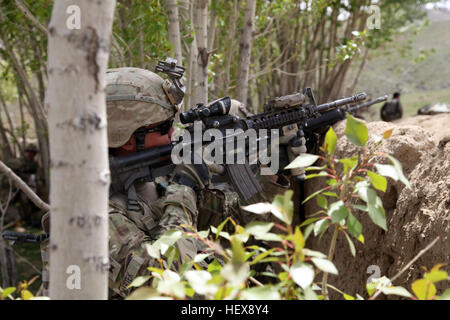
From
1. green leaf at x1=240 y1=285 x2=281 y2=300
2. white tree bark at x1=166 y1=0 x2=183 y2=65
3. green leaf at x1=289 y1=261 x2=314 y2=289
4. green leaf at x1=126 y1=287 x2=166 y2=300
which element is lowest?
green leaf at x1=126 y1=287 x2=166 y2=300

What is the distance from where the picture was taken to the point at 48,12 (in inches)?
138

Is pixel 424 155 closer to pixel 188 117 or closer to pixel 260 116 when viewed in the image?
pixel 260 116

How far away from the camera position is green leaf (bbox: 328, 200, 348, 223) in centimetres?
112

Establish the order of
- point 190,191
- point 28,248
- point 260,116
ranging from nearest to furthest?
1. point 190,191
2. point 260,116
3. point 28,248

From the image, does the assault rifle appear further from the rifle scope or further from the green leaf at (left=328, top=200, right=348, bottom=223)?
the green leaf at (left=328, top=200, right=348, bottom=223)

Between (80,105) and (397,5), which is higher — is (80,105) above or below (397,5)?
below

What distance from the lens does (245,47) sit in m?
4.16

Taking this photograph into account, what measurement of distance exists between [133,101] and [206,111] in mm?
594

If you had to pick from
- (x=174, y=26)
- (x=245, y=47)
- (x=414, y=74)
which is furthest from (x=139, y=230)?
(x=414, y=74)

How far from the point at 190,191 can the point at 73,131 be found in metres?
1.50

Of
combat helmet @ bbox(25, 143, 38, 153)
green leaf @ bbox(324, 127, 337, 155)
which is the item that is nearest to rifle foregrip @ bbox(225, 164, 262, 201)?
green leaf @ bbox(324, 127, 337, 155)

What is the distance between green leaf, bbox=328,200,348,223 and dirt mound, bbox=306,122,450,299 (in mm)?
1002

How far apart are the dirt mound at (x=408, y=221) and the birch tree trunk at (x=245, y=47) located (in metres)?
1.52
